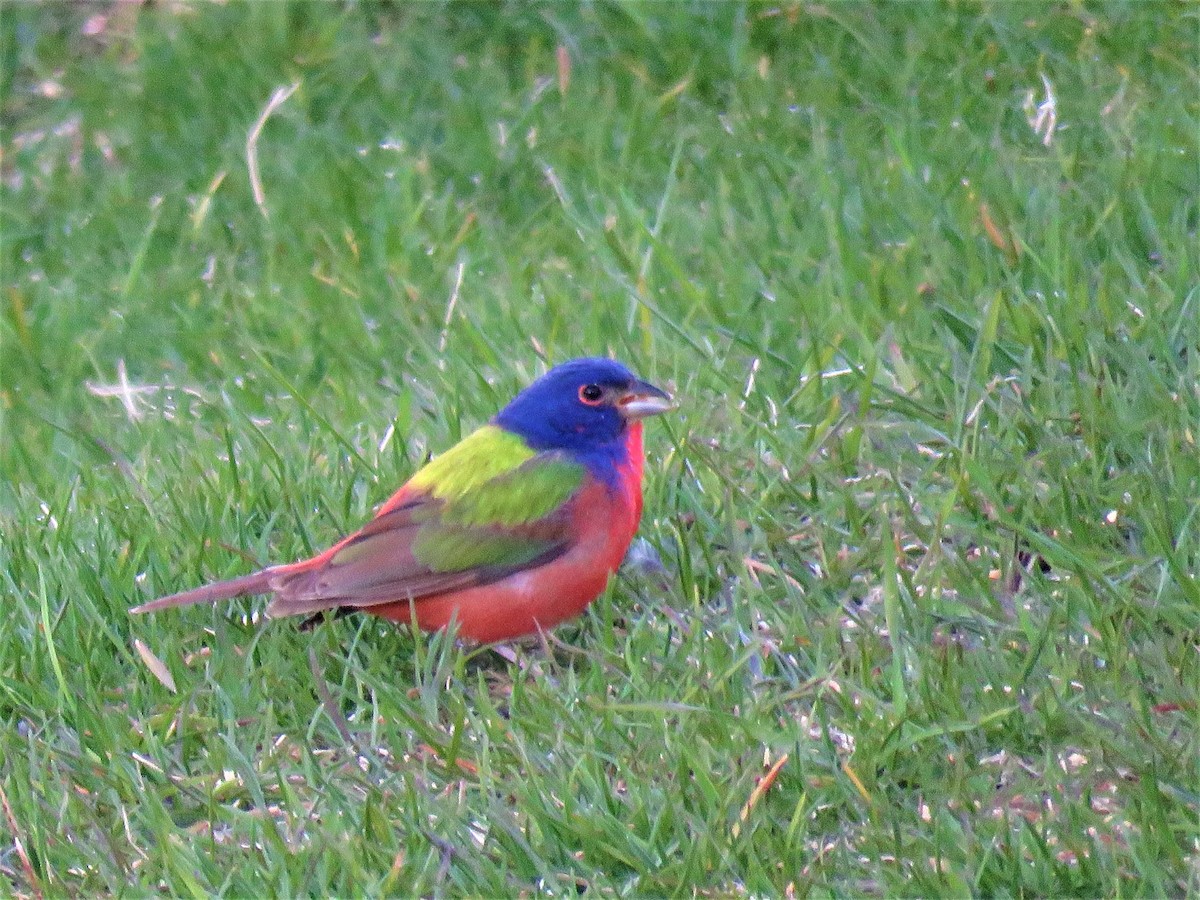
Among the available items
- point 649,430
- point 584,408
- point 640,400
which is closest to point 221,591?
point 584,408

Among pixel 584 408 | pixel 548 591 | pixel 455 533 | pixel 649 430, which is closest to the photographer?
pixel 548 591

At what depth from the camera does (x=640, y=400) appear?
4.50 metres

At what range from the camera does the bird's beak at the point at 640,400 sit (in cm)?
447

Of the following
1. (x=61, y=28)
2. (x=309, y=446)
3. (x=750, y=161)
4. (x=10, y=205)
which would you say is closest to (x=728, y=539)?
(x=309, y=446)

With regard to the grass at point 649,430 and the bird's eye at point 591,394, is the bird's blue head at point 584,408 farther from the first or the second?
the grass at point 649,430

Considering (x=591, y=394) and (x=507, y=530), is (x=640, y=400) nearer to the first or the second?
(x=591, y=394)

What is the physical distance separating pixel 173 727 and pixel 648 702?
1112 mm

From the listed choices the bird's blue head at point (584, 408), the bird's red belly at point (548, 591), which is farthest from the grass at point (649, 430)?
the bird's blue head at point (584, 408)

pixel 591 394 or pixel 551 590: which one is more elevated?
pixel 591 394

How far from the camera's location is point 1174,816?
319 cm

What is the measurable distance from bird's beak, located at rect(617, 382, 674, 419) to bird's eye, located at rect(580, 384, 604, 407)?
6 cm

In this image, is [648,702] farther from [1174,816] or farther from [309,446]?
[309,446]

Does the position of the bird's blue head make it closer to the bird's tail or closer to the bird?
the bird

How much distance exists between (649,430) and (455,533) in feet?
3.08
